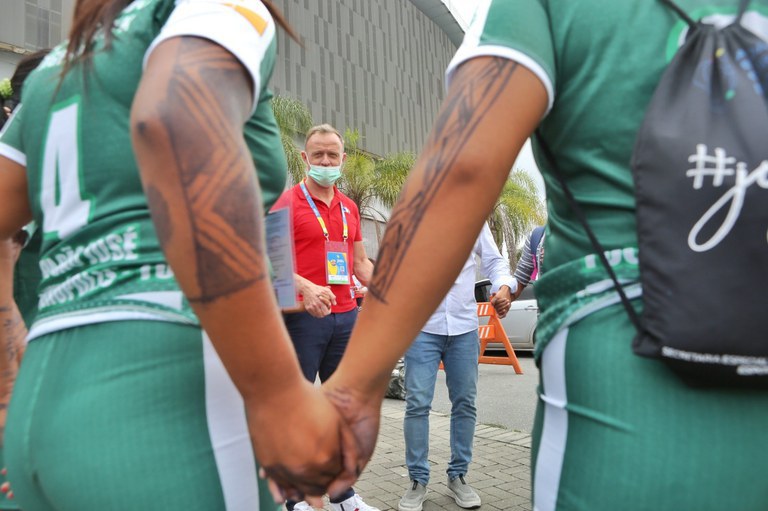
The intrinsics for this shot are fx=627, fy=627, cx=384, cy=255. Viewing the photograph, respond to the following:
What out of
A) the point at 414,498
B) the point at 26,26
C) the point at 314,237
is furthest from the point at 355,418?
the point at 26,26

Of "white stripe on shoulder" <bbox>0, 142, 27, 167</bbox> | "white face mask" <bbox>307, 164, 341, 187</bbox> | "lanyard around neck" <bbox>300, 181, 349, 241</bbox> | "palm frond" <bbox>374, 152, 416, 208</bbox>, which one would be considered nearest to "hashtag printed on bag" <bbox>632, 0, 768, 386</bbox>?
"white stripe on shoulder" <bbox>0, 142, 27, 167</bbox>

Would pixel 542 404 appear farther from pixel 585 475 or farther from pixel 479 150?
pixel 479 150

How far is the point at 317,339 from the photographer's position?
3715 mm

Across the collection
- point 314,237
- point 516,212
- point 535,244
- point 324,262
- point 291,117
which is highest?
point 291,117

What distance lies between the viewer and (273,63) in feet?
3.91

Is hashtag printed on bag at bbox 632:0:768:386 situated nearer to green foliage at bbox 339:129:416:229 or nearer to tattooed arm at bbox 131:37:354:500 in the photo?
tattooed arm at bbox 131:37:354:500

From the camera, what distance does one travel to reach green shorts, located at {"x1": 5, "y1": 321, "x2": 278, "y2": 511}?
100cm

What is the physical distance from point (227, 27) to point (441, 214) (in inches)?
18.0

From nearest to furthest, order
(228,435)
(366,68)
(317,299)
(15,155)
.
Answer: (228,435) → (15,155) → (317,299) → (366,68)

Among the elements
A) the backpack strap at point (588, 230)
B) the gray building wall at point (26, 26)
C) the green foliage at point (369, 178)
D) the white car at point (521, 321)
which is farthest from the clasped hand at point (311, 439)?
the green foliage at point (369, 178)

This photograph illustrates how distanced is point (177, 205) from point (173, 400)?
0.33 metres

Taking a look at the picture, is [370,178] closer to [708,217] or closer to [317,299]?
[317,299]

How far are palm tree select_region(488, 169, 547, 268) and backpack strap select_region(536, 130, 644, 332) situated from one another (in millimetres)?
26457

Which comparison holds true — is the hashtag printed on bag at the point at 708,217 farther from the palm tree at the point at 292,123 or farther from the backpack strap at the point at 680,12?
the palm tree at the point at 292,123
